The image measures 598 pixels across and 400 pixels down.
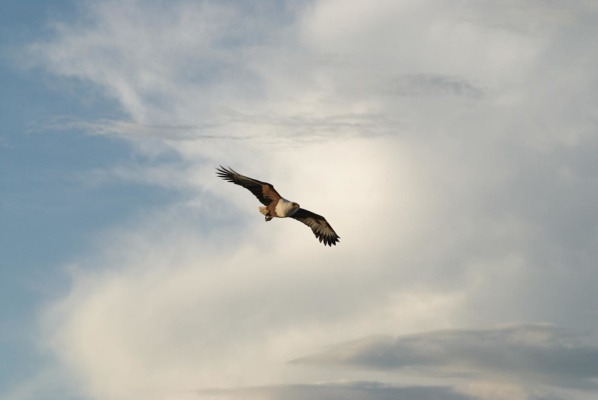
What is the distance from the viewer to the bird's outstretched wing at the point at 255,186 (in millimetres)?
53219

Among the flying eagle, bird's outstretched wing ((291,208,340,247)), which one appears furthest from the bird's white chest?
bird's outstretched wing ((291,208,340,247))

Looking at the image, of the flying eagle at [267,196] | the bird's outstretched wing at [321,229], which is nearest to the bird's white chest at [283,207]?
the flying eagle at [267,196]

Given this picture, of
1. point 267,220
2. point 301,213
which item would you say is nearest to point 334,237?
point 301,213

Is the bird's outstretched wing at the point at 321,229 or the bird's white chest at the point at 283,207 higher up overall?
the bird's outstretched wing at the point at 321,229

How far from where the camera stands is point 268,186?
53.0 metres

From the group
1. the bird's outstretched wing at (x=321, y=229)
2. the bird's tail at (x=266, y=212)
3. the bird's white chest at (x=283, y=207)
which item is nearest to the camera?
the bird's white chest at (x=283, y=207)

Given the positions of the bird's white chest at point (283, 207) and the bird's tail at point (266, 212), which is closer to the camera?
the bird's white chest at point (283, 207)

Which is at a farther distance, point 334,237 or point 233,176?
point 334,237

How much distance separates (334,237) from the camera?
5872cm

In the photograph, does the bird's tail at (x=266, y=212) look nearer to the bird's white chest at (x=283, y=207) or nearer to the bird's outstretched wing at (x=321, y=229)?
the bird's white chest at (x=283, y=207)

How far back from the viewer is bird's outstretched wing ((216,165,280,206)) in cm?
5322

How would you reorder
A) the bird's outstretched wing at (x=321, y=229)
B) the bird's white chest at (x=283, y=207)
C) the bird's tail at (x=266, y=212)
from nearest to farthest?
1. the bird's white chest at (x=283, y=207)
2. the bird's tail at (x=266, y=212)
3. the bird's outstretched wing at (x=321, y=229)

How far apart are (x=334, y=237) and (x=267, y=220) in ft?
23.1

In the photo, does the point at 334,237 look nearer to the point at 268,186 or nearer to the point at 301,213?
the point at 301,213
